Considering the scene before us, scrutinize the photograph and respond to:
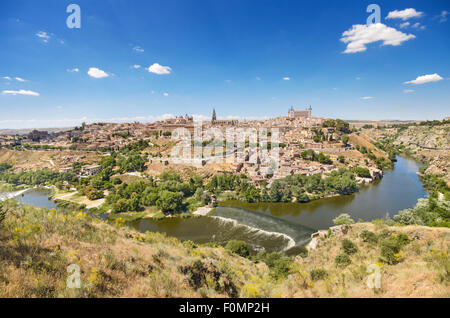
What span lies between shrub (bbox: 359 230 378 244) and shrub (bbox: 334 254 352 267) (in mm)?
1578

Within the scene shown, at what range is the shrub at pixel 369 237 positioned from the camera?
8.10 m

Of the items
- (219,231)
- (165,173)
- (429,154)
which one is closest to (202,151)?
(165,173)

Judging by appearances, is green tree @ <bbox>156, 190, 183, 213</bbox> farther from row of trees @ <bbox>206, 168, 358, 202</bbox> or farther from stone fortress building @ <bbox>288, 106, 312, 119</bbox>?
stone fortress building @ <bbox>288, 106, 312, 119</bbox>

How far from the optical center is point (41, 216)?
5047mm

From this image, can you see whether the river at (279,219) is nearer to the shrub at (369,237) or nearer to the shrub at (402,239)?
the shrub at (369,237)

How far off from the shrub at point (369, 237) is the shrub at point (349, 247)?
0.74 meters

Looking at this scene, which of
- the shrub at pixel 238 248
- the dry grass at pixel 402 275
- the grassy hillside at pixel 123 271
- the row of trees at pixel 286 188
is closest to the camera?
the grassy hillside at pixel 123 271

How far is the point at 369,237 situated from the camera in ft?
27.2

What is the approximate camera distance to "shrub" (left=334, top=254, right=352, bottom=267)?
281 inches

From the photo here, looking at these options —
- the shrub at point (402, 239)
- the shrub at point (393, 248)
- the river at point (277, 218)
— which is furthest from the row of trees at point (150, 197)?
the shrub at point (402, 239)

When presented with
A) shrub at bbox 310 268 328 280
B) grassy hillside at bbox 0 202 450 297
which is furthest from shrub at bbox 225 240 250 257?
shrub at bbox 310 268 328 280

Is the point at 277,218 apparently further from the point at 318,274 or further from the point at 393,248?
the point at 318,274

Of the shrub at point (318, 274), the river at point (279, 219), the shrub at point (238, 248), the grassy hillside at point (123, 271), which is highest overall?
the grassy hillside at point (123, 271)
